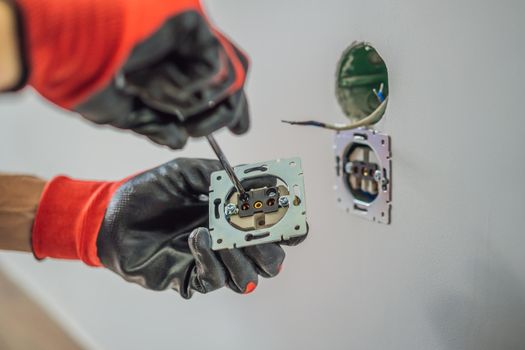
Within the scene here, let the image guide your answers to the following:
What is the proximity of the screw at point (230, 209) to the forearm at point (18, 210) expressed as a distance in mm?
429

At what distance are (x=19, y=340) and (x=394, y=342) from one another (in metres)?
1.44

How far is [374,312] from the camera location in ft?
2.53

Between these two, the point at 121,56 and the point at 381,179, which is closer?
the point at 121,56

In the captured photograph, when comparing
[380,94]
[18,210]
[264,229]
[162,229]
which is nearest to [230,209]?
[264,229]

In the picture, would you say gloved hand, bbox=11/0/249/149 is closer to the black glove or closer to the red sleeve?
the red sleeve

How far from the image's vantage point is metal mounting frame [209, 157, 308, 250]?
65cm

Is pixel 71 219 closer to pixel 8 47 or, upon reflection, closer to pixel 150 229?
pixel 150 229

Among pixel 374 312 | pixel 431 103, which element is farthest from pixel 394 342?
pixel 431 103

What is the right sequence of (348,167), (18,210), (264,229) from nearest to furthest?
(264,229) → (348,167) → (18,210)

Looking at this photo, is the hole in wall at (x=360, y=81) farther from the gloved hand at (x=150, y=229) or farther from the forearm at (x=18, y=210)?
the forearm at (x=18, y=210)

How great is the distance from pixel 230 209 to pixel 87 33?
312mm

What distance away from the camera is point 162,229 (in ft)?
2.63

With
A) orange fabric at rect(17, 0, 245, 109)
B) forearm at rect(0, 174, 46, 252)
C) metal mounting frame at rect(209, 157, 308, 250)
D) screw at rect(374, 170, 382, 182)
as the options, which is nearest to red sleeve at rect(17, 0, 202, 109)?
orange fabric at rect(17, 0, 245, 109)

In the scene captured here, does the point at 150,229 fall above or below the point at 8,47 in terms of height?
below
